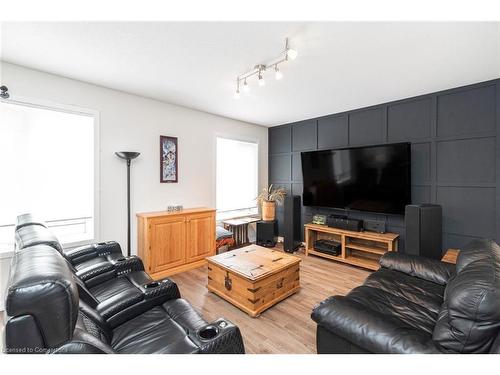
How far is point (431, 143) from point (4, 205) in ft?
17.7

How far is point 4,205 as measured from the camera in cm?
250

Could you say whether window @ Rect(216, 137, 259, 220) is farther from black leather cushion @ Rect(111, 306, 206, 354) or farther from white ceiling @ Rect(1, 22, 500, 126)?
black leather cushion @ Rect(111, 306, 206, 354)

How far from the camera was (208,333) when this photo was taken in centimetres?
126

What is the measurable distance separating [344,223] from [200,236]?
7.73 feet

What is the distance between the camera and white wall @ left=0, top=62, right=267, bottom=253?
2.64 meters

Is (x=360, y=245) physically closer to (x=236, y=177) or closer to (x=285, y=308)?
(x=285, y=308)

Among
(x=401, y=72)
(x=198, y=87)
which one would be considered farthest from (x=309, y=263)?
(x=198, y=87)

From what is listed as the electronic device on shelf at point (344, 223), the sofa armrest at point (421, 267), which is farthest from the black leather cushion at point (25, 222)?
the electronic device on shelf at point (344, 223)

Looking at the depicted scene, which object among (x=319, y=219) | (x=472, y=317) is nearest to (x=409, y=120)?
(x=319, y=219)

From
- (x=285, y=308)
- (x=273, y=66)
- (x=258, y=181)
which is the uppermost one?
(x=273, y=66)

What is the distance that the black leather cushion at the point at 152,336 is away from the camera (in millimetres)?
1289

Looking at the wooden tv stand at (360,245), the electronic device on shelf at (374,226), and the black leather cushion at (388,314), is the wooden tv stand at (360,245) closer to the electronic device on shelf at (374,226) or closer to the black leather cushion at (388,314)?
the electronic device on shelf at (374,226)

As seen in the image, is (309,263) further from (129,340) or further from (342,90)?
(129,340)

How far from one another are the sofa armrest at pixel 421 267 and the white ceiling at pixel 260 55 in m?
2.00
